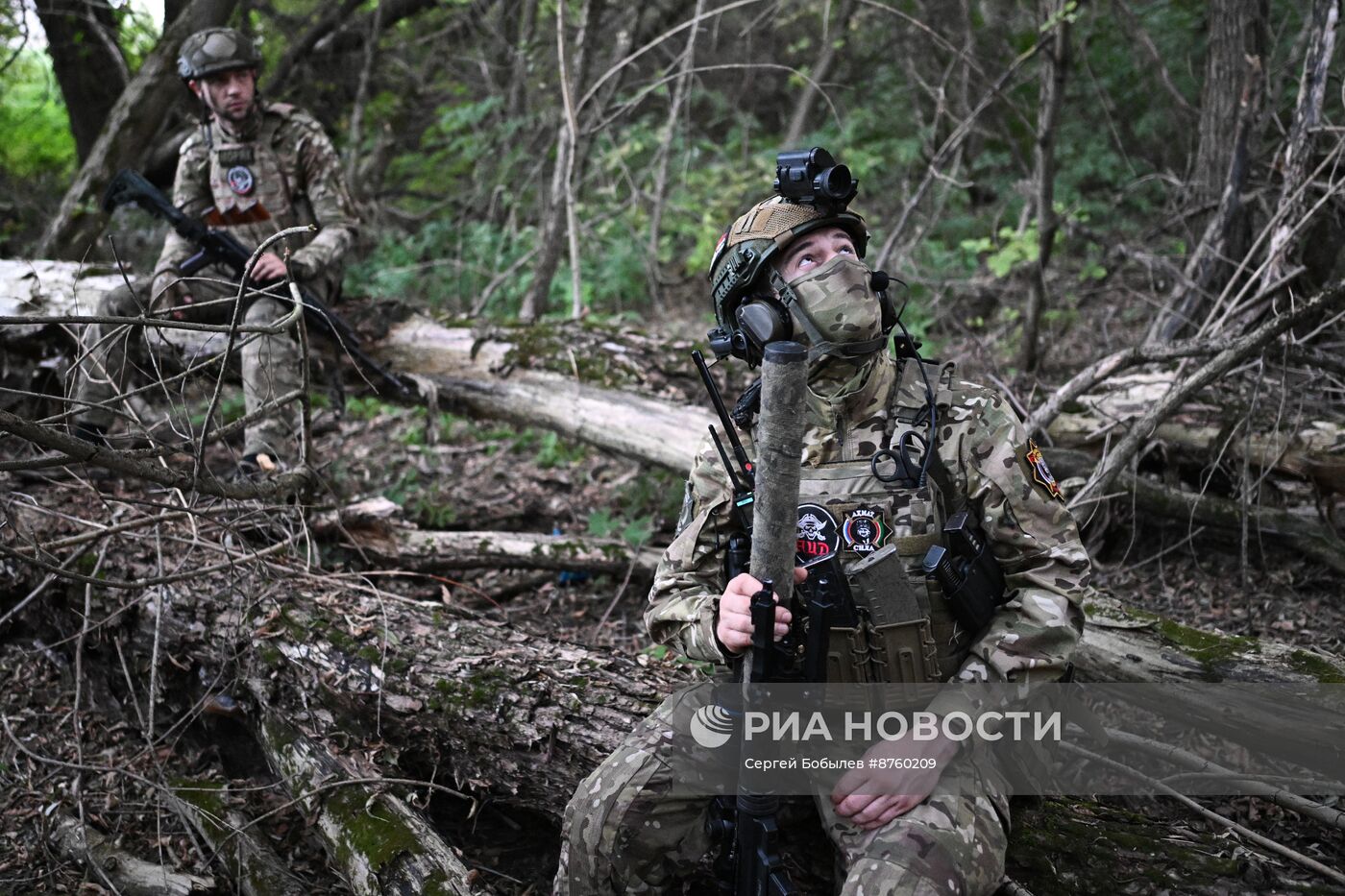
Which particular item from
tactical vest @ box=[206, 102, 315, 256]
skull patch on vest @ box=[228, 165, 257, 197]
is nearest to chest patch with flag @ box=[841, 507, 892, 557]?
tactical vest @ box=[206, 102, 315, 256]

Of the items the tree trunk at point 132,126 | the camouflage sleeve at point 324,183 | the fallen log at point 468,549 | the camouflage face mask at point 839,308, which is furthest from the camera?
the tree trunk at point 132,126

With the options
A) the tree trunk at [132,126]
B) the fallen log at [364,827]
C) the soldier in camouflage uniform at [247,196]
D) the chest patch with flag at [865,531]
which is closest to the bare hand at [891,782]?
the chest patch with flag at [865,531]

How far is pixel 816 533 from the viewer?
9.17ft

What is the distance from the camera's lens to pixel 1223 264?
5848 millimetres

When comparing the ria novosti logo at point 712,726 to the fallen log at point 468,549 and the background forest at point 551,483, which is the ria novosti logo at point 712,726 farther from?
the fallen log at point 468,549

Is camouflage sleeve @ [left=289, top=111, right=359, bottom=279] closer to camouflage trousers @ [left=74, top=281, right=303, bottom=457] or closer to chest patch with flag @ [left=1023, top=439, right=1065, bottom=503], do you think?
camouflage trousers @ [left=74, top=281, right=303, bottom=457]

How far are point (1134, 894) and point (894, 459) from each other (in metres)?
1.29

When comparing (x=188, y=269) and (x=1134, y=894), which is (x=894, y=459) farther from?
(x=188, y=269)

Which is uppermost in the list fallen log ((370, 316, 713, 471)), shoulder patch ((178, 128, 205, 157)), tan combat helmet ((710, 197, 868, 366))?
shoulder patch ((178, 128, 205, 157))

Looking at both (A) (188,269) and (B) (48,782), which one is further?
(A) (188,269)

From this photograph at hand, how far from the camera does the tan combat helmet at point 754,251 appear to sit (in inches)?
110

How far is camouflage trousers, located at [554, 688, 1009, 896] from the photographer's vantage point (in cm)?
225

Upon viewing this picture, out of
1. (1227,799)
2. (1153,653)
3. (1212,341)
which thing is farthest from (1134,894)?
(1212,341)

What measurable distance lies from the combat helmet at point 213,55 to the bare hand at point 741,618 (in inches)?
216
